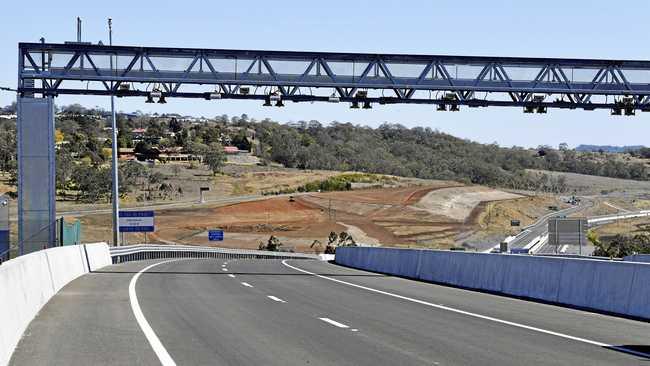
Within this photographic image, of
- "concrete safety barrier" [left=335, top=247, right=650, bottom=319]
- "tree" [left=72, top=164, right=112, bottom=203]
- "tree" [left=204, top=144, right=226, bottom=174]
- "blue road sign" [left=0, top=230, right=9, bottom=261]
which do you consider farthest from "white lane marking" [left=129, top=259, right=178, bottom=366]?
"tree" [left=204, top=144, right=226, bottom=174]

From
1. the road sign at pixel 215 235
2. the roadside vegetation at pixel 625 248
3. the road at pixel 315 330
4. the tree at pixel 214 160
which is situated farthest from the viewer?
the tree at pixel 214 160

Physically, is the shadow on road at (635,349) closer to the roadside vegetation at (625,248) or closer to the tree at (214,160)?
the roadside vegetation at (625,248)

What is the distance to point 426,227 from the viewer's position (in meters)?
118

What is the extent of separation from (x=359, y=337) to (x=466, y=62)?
27.7 m

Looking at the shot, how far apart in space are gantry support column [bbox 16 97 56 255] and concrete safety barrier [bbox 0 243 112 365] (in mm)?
3778

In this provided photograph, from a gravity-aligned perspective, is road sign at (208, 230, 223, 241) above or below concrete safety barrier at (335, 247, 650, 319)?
below

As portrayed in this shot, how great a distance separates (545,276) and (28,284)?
11.7m

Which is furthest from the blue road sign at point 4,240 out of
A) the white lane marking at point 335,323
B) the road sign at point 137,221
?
the road sign at point 137,221

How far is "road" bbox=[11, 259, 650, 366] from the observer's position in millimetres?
13656

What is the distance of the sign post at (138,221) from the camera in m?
86.4

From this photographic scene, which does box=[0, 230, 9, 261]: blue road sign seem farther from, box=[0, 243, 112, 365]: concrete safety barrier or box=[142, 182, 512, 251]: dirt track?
box=[142, 182, 512, 251]: dirt track

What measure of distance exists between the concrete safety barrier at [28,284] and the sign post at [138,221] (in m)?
51.5

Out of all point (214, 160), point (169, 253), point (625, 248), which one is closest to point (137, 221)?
point (169, 253)

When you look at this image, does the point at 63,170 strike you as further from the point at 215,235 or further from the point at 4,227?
the point at 4,227
